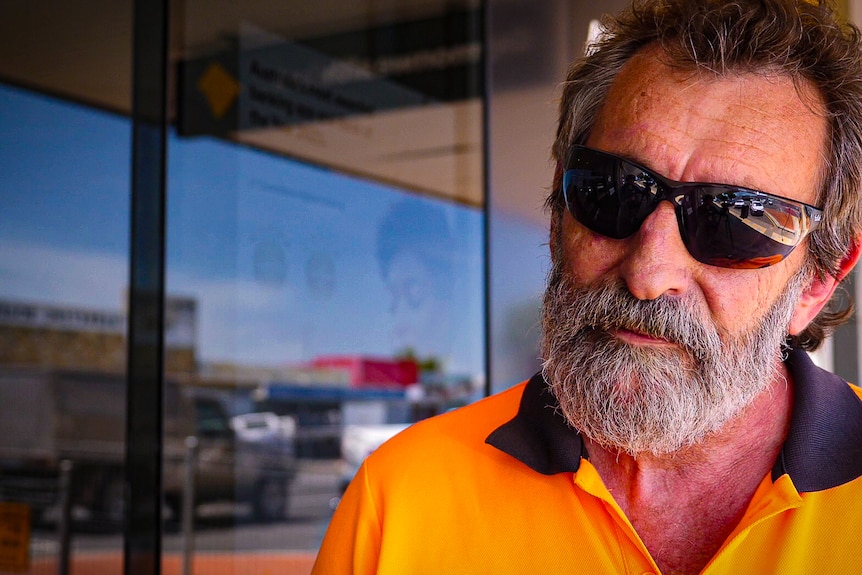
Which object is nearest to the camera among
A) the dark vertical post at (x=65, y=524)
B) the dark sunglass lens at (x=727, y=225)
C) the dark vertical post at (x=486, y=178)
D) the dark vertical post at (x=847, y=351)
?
the dark sunglass lens at (x=727, y=225)

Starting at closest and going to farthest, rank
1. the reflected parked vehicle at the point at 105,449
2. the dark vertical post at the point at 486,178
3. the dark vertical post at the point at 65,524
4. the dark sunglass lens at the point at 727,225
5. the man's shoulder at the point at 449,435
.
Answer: the dark sunglass lens at the point at 727,225 → the man's shoulder at the point at 449,435 → the dark vertical post at the point at 486,178 → the reflected parked vehicle at the point at 105,449 → the dark vertical post at the point at 65,524

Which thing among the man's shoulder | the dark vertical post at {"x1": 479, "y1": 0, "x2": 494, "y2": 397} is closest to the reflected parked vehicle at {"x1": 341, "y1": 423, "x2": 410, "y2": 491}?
the dark vertical post at {"x1": 479, "y1": 0, "x2": 494, "y2": 397}

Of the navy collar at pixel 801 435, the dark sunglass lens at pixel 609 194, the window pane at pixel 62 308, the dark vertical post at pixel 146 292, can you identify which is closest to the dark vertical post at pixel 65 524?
the window pane at pixel 62 308

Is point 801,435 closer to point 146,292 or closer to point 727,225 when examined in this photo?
point 727,225

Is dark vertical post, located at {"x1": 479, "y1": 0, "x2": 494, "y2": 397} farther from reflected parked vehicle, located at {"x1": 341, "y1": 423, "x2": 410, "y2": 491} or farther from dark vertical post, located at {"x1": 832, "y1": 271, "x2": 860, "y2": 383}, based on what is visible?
dark vertical post, located at {"x1": 832, "y1": 271, "x2": 860, "y2": 383}

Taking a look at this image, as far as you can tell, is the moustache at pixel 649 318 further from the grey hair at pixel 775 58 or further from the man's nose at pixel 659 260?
the grey hair at pixel 775 58

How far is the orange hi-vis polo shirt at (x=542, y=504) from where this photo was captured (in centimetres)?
133

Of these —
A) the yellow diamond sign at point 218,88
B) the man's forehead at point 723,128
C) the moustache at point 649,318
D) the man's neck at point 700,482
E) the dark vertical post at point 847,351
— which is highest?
the yellow diamond sign at point 218,88

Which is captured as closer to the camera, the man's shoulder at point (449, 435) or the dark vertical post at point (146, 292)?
the man's shoulder at point (449, 435)

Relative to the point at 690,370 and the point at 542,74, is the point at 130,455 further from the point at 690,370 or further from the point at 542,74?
the point at 690,370

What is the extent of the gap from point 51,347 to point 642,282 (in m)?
4.82

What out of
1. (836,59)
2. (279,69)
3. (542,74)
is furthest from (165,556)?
(836,59)

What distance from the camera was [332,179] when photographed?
4297 mm

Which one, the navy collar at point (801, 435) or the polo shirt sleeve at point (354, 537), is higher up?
the navy collar at point (801, 435)
